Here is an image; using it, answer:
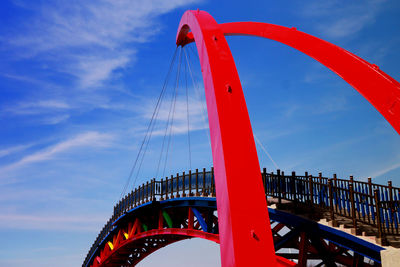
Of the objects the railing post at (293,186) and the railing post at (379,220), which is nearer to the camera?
the railing post at (379,220)

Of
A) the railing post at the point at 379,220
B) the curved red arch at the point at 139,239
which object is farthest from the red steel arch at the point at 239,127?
the curved red arch at the point at 139,239

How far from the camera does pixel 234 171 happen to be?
7723 mm

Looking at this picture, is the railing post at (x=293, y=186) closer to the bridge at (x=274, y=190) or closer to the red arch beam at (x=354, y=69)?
the bridge at (x=274, y=190)

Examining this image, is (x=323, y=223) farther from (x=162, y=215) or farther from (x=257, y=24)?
(x=162, y=215)

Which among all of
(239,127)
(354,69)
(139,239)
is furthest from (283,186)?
(139,239)

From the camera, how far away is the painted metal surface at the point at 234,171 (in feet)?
23.4

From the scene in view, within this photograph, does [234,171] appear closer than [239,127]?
Yes

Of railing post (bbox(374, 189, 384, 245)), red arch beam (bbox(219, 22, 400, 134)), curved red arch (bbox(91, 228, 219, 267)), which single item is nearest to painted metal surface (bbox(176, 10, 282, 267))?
red arch beam (bbox(219, 22, 400, 134))

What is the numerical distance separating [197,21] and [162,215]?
1995cm

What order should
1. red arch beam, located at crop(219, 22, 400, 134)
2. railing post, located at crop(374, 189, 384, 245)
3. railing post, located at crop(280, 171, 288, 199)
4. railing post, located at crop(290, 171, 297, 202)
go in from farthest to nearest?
railing post, located at crop(280, 171, 288, 199)
railing post, located at crop(290, 171, 297, 202)
railing post, located at crop(374, 189, 384, 245)
red arch beam, located at crop(219, 22, 400, 134)

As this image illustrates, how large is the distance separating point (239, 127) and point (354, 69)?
353 cm

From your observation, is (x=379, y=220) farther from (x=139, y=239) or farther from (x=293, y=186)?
(x=139, y=239)

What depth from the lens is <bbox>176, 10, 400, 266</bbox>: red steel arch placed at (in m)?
7.18

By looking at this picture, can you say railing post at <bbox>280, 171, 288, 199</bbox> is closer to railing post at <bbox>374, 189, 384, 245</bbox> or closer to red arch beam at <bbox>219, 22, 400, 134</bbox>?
railing post at <bbox>374, 189, 384, 245</bbox>
